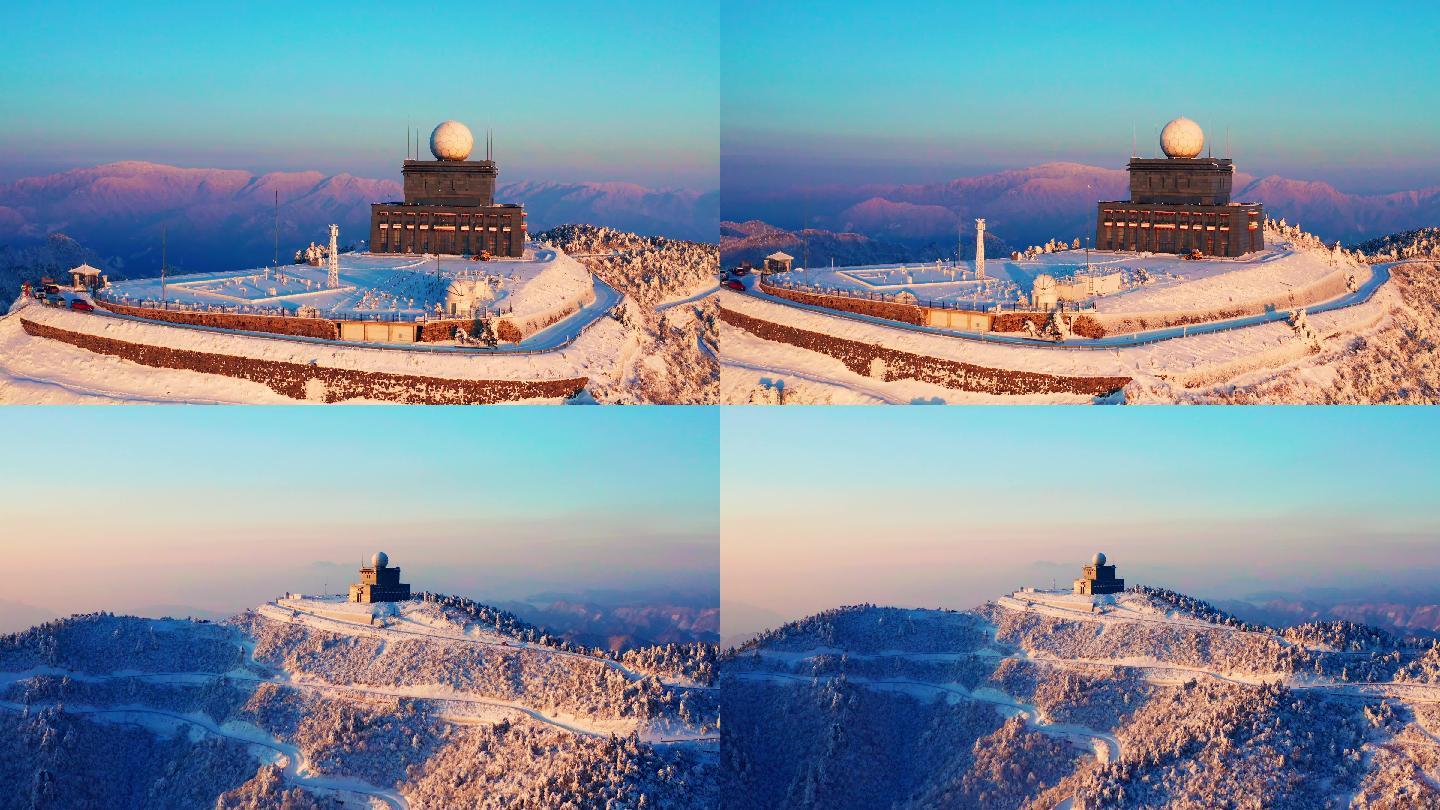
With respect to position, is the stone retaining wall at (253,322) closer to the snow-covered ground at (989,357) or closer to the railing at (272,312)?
the railing at (272,312)

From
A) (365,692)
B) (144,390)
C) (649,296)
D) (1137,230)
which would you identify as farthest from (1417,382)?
(144,390)

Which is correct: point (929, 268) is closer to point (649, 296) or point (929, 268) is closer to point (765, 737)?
point (649, 296)

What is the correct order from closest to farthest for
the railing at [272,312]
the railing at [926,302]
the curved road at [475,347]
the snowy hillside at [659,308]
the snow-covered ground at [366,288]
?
the curved road at [475,347] < the railing at [926,302] < the railing at [272,312] < the snow-covered ground at [366,288] < the snowy hillside at [659,308]

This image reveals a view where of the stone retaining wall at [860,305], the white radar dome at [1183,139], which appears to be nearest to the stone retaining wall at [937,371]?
the stone retaining wall at [860,305]

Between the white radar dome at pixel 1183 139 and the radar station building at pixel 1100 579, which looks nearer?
the radar station building at pixel 1100 579

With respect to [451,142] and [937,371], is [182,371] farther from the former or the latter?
[451,142]

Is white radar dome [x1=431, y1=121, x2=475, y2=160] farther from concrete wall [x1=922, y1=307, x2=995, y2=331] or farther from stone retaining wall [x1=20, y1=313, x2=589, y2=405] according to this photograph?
concrete wall [x1=922, y1=307, x2=995, y2=331]

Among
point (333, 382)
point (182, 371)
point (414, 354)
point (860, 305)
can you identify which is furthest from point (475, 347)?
point (860, 305)
